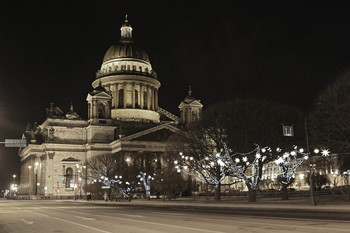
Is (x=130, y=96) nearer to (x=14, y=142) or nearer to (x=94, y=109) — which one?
(x=94, y=109)

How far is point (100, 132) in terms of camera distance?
104312mm

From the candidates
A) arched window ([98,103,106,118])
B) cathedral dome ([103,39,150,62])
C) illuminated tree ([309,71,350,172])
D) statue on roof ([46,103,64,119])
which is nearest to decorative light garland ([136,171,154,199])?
arched window ([98,103,106,118])

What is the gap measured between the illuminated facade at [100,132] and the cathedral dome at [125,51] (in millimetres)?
393

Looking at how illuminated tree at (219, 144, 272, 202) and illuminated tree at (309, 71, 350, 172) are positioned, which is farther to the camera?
illuminated tree at (219, 144, 272, 202)

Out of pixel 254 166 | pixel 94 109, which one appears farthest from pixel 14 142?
pixel 94 109

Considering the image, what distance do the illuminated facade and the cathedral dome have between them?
15.5 inches

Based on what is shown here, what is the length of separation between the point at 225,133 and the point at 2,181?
160 m

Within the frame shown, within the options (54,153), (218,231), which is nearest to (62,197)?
(54,153)

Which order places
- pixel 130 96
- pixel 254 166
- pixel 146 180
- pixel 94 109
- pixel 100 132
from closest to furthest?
pixel 254 166 < pixel 146 180 < pixel 100 132 < pixel 94 109 < pixel 130 96

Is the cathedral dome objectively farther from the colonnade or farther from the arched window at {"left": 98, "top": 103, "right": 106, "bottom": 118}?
the arched window at {"left": 98, "top": 103, "right": 106, "bottom": 118}

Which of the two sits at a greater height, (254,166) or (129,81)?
(129,81)

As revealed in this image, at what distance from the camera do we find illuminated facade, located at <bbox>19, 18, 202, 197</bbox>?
100m

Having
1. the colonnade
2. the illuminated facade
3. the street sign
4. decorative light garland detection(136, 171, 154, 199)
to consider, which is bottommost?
decorative light garland detection(136, 171, 154, 199)

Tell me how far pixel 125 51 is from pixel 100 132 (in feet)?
97.2
